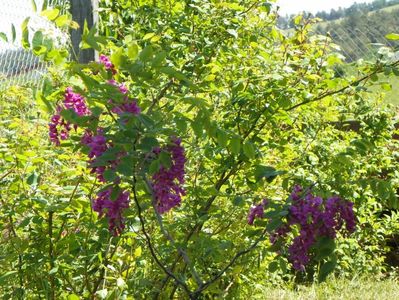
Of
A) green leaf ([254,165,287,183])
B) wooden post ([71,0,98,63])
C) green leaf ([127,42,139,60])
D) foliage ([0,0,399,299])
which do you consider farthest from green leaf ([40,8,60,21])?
wooden post ([71,0,98,63])

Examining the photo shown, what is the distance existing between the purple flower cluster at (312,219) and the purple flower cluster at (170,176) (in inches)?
14.3

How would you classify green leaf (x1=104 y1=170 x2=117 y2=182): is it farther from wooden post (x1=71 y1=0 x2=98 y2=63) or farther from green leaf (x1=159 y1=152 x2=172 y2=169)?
wooden post (x1=71 y1=0 x2=98 y2=63)

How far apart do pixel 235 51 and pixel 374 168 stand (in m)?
2.22

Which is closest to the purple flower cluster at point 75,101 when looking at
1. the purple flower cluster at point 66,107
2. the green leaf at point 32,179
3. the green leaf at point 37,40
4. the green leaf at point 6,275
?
the purple flower cluster at point 66,107

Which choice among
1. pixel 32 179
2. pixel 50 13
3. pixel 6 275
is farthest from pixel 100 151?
pixel 6 275

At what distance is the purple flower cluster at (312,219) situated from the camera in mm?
1845

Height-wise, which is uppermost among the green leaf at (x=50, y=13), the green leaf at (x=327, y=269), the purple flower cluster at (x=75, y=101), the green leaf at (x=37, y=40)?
the green leaf at (x=50, y=13)

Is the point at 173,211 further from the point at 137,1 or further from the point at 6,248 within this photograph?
the point at 137,1

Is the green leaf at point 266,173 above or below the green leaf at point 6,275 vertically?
above

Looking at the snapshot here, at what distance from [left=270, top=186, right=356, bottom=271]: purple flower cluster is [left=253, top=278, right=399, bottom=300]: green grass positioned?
6.64 feet

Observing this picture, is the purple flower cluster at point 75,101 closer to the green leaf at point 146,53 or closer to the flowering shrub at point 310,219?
the green leaf at point 146,53

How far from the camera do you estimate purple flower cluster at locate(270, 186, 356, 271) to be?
184cm

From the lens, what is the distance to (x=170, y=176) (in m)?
1.77

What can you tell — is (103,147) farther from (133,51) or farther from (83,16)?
(83,16)
